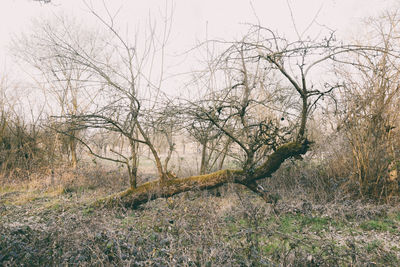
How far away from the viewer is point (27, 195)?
327 inches

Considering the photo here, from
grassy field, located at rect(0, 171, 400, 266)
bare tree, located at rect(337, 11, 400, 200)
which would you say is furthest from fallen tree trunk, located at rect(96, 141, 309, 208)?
bare tree, located at rect(337, 11, 400, 200)

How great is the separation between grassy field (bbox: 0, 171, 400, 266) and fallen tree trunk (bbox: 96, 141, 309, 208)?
0.29m

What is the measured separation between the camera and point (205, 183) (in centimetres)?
569

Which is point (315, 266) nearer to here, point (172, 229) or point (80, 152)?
point (172, 229)

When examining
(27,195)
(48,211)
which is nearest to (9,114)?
(27,195)

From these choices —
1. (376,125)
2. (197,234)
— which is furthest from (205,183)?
(376,125)

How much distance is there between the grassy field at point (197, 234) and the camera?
2.96 meters

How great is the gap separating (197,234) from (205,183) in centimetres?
183

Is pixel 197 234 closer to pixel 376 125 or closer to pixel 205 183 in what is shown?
pixel 205 183

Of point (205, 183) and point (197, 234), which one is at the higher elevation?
point (205, 183)

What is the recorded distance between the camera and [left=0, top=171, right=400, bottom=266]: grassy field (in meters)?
2.96

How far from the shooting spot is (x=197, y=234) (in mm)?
3910

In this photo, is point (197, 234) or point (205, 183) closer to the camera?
point (197, 234)

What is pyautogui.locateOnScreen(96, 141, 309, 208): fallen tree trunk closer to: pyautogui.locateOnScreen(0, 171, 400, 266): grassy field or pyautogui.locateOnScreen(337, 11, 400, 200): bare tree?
pyautogui.locateOnScreen(0, 171, 400, 266): grassy field
